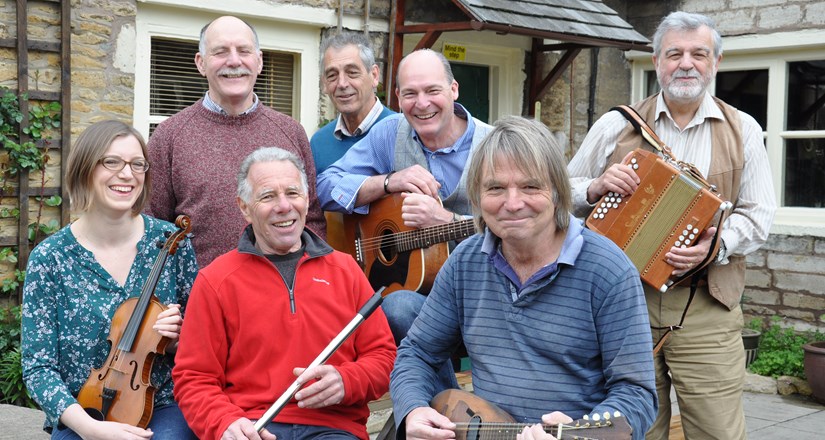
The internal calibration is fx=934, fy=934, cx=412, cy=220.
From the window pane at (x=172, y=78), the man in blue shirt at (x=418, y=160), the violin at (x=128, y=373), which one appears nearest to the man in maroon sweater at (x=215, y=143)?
the man in blue shirt at (x=418, y=160)

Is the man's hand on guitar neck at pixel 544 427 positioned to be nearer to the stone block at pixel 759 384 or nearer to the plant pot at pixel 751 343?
the stone block at pixel 759 384

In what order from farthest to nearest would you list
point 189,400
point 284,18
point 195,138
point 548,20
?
point 548,20
point 284,18
point 195,138
point 189,400

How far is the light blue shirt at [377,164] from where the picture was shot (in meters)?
3.63

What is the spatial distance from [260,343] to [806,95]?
A: 21.0 feet

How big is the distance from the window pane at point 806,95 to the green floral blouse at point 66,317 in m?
6.35

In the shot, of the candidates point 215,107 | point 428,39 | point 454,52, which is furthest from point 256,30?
point 215,107

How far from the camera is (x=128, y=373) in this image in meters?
2.94

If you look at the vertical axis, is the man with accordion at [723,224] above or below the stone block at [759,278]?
above

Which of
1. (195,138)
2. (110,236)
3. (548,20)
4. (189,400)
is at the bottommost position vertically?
(189,400)

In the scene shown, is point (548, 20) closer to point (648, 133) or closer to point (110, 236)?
point (648, 133)

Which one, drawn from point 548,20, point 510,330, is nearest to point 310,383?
point 510,330

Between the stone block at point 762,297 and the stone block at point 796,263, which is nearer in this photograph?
the stone block at point 796,263

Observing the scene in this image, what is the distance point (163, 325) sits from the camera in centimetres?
298

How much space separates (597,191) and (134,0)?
367 centimetres
